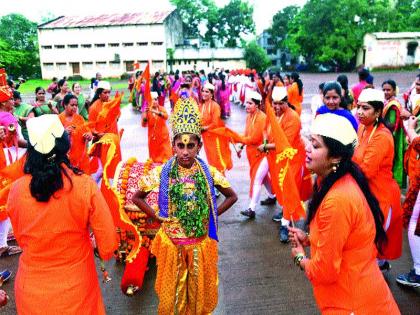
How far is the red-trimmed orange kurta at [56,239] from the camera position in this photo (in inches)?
90.1

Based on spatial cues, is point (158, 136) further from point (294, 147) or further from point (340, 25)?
point (340, 25)

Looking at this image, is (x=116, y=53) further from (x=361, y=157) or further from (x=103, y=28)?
(x=361, y=157)

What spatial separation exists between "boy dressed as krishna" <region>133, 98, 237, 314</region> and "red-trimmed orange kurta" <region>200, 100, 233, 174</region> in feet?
12.2

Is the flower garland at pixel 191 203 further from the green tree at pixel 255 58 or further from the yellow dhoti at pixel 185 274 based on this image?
the green tree at pixel 255 58

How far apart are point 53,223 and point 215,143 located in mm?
4732

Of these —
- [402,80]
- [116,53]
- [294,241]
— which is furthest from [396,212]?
[116,53]

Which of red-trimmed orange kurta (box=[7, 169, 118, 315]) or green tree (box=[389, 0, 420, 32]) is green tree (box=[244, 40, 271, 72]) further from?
red-trimmed orange kurta (box=[7, 169, 118, 315])

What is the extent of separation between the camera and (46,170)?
2.26m

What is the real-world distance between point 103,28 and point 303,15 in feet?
80.9

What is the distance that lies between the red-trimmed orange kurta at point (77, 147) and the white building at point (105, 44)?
4291 centimetres

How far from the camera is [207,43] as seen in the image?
5975 cm

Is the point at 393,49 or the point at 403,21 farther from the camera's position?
the point at 403,21

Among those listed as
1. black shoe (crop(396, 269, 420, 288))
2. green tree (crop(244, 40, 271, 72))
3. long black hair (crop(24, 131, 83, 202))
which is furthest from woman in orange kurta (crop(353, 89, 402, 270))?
green tree (crop(244, 40, 271, 72))

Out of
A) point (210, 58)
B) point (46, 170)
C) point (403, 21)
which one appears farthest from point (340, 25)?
point (46, 170)
